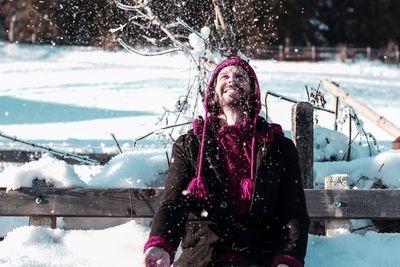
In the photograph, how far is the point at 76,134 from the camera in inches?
597

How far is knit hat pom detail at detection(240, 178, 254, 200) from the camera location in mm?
3566

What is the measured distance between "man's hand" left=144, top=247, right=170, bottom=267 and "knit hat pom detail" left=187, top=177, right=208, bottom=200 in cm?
33

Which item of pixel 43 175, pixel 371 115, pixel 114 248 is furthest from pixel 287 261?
pixel 371 115

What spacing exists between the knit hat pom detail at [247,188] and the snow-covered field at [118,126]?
2.88ft

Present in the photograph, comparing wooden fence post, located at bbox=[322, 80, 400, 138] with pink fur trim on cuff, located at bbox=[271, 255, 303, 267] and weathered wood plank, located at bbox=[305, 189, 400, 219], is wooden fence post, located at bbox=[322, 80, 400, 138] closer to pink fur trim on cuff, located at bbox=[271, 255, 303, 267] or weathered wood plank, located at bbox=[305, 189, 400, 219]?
weathered wood plank, located at bbox=[305, 189, 400, 219]

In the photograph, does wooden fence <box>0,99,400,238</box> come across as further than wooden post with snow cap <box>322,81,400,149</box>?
No

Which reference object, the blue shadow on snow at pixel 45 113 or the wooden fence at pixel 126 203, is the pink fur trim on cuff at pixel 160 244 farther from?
the blue shadow on snow at pixel 45 113

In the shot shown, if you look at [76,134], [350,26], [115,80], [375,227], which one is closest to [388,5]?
[350,26]

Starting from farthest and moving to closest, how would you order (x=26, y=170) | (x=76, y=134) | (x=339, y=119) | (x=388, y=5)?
1. (x=388, y=5)
2. (x=76, y=134)
3. (x=339, y=119)
4. (x=26, y=170)

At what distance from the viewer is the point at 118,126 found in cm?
1617

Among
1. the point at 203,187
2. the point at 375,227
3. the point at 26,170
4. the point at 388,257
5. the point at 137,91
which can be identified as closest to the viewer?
the point at 203,187

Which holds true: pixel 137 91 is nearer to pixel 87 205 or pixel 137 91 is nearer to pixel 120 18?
pixel 120 18

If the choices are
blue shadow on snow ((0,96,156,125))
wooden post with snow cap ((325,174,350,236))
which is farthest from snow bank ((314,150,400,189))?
blue shadow on snow ((0,96,156,125))

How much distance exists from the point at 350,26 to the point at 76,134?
30.0 metres
